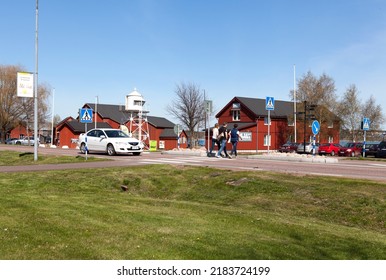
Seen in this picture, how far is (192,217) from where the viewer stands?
315 inches

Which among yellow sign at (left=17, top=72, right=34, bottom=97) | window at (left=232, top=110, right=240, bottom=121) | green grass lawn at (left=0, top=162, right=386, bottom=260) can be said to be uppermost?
window at (left=232, top=110, right=240, bottom=121)

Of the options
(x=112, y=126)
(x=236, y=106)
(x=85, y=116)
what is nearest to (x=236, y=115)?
(x=236, y=106)

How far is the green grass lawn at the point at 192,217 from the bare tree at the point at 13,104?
58.6 m

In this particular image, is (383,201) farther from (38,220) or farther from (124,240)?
(38,220)

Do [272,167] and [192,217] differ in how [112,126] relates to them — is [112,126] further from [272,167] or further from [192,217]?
[192,217]

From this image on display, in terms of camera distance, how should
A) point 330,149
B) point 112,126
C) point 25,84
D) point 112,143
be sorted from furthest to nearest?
point 112,126 → point 330,149 → point 112,143 → point 25,84

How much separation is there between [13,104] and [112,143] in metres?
52.0

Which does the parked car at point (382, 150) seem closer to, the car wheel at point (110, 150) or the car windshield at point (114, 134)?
the car windshield at point (114, 134)

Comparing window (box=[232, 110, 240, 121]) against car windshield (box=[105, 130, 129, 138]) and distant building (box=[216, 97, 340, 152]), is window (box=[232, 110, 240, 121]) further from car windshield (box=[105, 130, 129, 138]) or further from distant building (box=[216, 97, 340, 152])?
car windshield (box=[105, 130, 129, 138])

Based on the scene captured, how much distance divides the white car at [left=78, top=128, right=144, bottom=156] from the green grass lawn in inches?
317

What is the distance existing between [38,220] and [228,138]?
1642 cm

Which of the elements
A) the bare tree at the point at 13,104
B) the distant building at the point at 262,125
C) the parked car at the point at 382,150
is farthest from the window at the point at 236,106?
the bare tree at the point at 13,104

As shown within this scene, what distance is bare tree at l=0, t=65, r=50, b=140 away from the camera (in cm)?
6575

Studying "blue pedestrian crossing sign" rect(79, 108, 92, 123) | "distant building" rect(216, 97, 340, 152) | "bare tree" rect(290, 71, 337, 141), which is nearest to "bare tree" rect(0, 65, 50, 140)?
"distant building" rect(216, 97, 340, 152)
